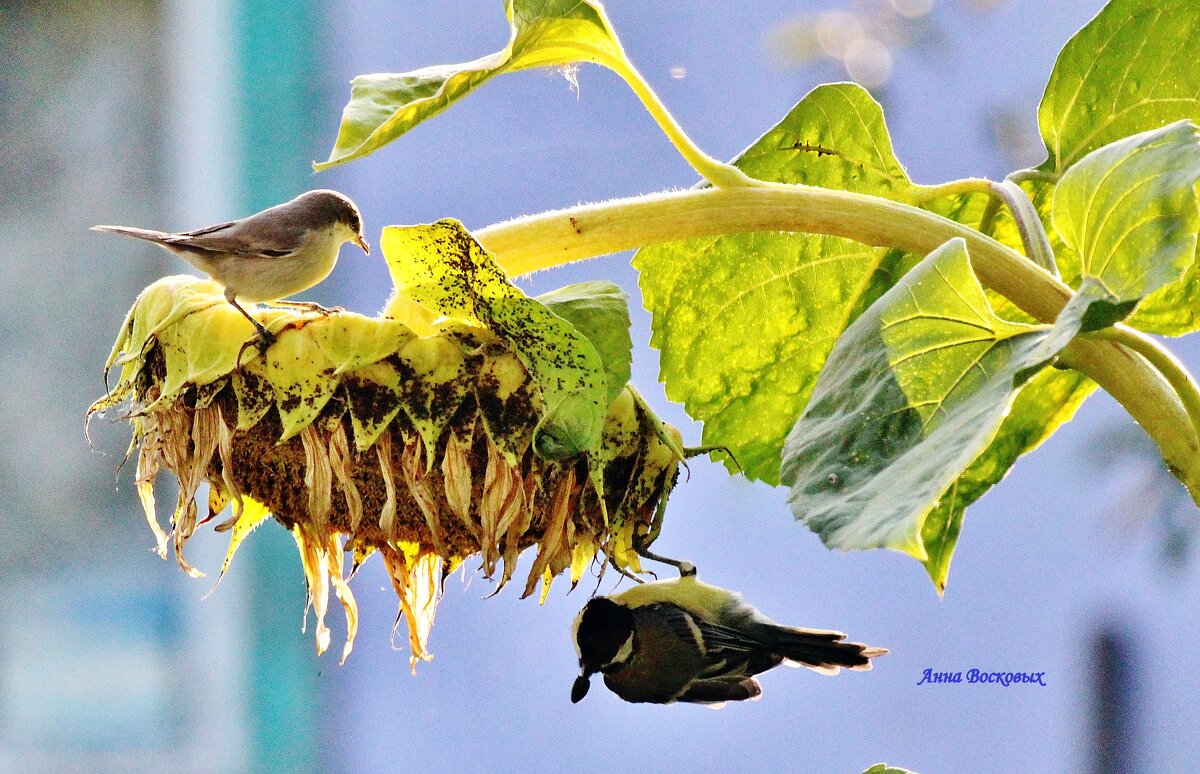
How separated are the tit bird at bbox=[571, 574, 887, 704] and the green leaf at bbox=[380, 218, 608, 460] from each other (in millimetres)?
255

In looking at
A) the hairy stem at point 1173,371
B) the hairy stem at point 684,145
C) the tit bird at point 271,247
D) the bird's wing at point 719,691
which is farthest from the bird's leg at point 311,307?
the bird's wing at point 719,691

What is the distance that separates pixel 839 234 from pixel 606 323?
2.9 inches

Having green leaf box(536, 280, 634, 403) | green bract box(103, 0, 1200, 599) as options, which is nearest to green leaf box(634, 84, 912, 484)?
green bract box(103, 0, 1200, 599)

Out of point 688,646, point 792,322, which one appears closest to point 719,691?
point 688,646

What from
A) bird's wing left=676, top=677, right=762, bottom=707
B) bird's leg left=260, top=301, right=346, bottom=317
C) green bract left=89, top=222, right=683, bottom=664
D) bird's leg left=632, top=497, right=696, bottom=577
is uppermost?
bird's leg left=260, top=301, right=346, bottom=317

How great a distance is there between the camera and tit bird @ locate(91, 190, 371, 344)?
0.42 m

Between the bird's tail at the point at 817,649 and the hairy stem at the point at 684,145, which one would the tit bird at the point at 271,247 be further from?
the bird's tail at the point at 817,649

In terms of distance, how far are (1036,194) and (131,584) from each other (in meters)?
2.34

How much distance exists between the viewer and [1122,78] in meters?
0.41

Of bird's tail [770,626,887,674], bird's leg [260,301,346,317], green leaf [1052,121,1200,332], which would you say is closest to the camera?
green leaf [1052,121,1200,332]

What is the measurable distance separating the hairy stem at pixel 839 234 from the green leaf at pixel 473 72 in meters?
0.05

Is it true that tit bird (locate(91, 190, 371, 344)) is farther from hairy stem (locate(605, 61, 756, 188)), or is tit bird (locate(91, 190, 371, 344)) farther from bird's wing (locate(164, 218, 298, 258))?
hairy stem (locate(605, 61, 756, 188))

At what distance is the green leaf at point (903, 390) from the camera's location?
0.87 ft

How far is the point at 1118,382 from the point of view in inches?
12.5
